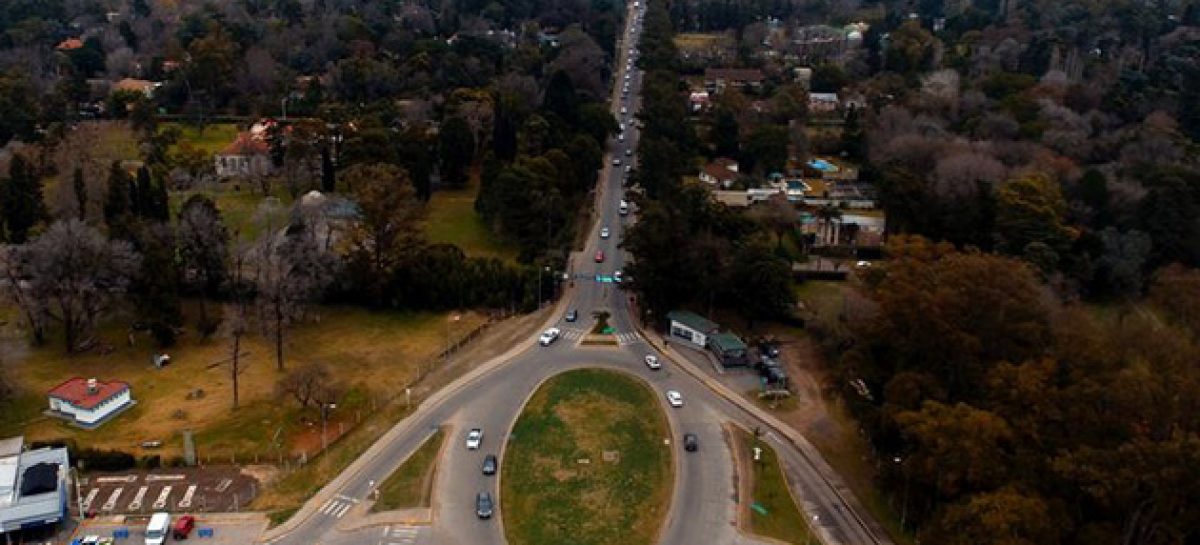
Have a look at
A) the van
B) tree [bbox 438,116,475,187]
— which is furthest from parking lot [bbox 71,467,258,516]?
tree [bbox 438,116,475,187]

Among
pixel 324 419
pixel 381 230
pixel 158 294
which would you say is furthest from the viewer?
pixel 381 230

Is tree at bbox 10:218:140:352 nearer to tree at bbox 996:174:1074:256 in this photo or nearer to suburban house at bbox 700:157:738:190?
suburban house at bbox 700:157:738:190

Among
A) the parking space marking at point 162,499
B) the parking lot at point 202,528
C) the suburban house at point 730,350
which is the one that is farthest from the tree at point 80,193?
the suburban house at point 730,350

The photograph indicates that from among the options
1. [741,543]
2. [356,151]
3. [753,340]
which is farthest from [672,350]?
[356,151]

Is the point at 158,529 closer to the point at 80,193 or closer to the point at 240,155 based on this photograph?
the point at 80,193

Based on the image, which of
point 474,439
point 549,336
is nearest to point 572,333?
point 549,336

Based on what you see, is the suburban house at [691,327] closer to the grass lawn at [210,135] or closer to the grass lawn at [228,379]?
the grass lawn at [228,379]

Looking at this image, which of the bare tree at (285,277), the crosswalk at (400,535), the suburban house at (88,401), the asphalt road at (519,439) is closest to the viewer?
the crosswalk at (400,535)
